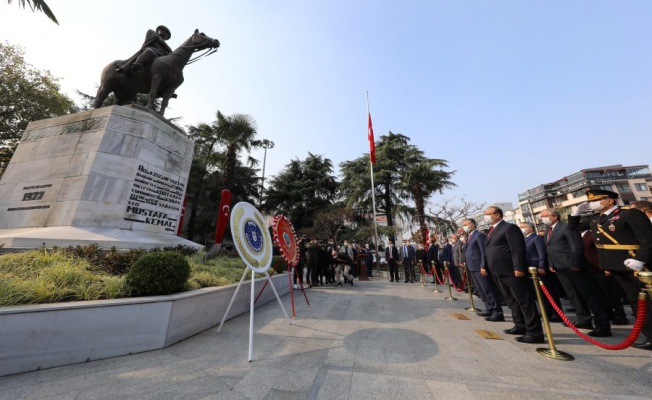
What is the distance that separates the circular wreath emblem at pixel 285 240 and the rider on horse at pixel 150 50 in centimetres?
703

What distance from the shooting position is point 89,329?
2.83m

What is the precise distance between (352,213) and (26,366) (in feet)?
78.0

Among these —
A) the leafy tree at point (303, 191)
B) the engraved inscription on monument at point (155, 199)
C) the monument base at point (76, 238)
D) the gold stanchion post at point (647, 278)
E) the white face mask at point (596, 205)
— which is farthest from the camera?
the leafy tree at point (303, 191)

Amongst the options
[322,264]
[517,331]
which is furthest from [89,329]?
[322,264]

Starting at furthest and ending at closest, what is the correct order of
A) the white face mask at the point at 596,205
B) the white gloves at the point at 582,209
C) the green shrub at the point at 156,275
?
the white gloves at the point at 582,209 → the white face mask at the point at 596,205 → the green shrub at the point at 156,275

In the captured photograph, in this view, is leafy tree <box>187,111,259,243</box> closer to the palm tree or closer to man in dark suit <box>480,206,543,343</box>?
the palm tree

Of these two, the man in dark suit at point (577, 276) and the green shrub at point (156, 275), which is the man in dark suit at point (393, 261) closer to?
the man in dark suit at point (577, 276)

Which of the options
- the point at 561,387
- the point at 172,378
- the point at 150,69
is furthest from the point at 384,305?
the point at 150,69

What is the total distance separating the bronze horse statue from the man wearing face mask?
1077 centimetres

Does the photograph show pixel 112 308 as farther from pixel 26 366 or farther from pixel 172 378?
pixel 172 378

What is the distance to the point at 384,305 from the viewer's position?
253 inches

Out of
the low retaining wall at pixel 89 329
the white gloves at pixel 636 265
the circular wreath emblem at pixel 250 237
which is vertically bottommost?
the low retaining wall at pixel 89 329

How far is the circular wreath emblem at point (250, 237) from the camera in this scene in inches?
141

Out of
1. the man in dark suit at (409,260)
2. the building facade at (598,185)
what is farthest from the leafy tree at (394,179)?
the building facade at (598,185)
